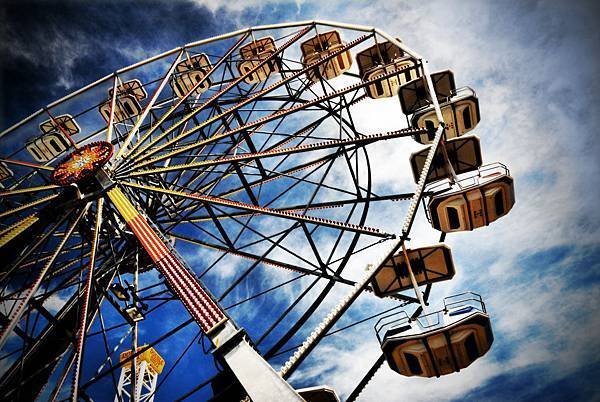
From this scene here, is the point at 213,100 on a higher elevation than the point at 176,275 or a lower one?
higher

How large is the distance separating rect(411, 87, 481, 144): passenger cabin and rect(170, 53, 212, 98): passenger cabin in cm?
900

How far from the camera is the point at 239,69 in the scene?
15.0 m

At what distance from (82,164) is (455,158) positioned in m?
9.74

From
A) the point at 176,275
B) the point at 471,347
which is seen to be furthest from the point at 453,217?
the point at 176,275

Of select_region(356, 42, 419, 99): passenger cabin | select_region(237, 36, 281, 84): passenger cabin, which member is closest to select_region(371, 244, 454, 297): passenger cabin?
select_region(356, 42, 419, 99): passenger cabin

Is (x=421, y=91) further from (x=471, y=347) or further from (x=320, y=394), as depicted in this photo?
(x=320, y=394)

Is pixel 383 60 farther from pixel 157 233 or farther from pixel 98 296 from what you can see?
pixel 98 296

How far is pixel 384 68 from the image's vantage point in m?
12.4

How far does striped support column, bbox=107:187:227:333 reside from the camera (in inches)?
179

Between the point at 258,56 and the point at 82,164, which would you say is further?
the point at 258,56

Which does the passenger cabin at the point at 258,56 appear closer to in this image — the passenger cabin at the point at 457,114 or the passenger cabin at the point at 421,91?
the passenger cabin at the point at 421,91

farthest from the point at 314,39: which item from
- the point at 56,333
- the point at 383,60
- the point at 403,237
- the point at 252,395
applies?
the point at 252,395

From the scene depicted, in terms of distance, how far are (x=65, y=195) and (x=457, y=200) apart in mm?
9017

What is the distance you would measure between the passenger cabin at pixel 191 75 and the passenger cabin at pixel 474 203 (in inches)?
429
